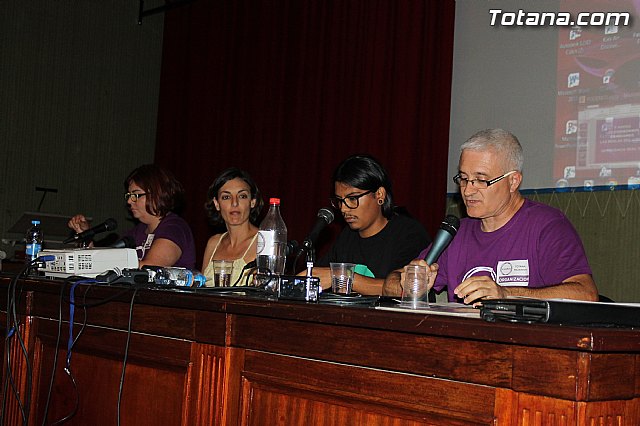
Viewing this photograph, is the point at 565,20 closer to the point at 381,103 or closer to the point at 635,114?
the point at 635,114

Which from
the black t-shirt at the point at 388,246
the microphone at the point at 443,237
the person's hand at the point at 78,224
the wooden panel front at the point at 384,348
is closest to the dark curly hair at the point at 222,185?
the black t-shirt at the point at 388,246

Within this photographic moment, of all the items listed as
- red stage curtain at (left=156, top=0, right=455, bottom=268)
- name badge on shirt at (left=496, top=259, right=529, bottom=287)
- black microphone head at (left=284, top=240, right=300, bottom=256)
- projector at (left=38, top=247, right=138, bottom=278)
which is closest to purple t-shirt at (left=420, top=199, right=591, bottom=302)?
name badge on shirt at (left=496, top=259, right=529, bottom=287)

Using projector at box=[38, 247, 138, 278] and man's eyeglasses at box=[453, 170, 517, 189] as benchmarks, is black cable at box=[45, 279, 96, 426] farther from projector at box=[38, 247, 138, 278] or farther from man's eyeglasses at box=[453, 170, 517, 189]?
man's eyeglasses at box=[453, 170, 517, 189]

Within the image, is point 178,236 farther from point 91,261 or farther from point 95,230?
point 91,261

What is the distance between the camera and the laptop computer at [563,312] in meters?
1.18

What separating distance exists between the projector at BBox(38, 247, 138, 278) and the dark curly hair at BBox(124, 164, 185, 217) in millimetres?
1052

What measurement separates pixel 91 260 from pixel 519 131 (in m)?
2.40

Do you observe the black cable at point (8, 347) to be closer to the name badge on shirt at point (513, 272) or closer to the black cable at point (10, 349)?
the black cable at point (10, 349)

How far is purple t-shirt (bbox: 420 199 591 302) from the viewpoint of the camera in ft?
6.81

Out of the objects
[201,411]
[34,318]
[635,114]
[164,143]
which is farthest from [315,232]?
[164,143]

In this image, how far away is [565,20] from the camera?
3.74m

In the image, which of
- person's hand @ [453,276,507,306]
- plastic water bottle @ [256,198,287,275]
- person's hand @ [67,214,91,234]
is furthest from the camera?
person's hand @ [67,214,91,234]

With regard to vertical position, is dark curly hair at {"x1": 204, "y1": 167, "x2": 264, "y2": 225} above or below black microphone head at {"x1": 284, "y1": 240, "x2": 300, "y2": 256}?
above

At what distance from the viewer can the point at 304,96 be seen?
512 centimetres
